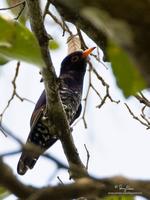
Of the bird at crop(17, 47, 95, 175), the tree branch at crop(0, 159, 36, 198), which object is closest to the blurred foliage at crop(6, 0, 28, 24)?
the bird at crop(17, 47, 95, 175)

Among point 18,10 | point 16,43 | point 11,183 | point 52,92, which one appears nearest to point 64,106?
point 18,10

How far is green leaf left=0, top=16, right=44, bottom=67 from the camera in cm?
78

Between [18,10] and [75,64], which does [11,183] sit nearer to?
[18,10]

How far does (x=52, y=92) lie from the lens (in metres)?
2.82

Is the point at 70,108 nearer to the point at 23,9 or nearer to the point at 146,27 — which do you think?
the point at 23,9

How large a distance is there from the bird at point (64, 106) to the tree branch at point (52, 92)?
70 centimetres

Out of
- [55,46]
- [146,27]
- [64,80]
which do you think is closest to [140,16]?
[146,27]

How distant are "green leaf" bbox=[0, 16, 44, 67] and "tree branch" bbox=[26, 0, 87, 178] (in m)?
1.39

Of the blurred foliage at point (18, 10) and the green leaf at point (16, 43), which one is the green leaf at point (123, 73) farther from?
the blurred foliage at point (18, 10)

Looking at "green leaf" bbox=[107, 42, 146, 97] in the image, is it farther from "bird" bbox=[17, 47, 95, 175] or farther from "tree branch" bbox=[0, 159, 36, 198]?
"bird" bbox=[17, 47, 95, 175]

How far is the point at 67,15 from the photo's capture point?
2770 millimetres

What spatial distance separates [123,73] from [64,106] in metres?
3.90

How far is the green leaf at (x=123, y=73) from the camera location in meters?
0.66

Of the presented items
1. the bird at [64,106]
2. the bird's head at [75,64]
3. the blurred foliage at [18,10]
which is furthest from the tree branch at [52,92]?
the bird's head at [75,64]
